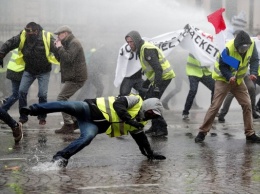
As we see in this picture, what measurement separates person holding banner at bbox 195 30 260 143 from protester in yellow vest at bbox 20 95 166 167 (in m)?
2.23

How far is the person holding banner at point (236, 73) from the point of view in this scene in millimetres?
10926

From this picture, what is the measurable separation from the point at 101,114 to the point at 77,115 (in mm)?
266

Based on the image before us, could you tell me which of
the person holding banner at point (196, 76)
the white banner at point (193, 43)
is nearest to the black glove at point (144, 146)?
the person holding banner at point (196, 76)

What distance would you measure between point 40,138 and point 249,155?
10.2 feet

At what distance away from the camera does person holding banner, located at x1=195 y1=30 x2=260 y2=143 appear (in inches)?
430

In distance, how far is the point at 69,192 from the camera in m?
7.53

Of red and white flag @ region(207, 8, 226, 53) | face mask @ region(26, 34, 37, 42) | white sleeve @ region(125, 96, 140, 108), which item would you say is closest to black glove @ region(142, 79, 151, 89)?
red and white flag @ region(207, 8, 226, 53)

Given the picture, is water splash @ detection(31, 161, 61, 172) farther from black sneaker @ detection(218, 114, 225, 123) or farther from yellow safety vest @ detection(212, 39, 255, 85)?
black sneaker @ detection(218, 114, 225, 123)

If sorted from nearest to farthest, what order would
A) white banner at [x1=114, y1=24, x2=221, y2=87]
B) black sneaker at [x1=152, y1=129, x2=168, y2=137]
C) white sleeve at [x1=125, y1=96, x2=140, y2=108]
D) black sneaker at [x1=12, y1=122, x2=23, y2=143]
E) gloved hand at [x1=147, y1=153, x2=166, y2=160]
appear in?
white sleeve at [x1=125, y1=96, x2=140, y2=108]
gloved hand at [x1=147, y1=153, x2=166, y2=160]
black sneaker at [x1=12, y1=122, x2=23, y2=143]
black sneaker at [x1=152, y1=129, x2=168, y2=137]
white banner at [x1=114, y1=24, x2=221, y2=87]

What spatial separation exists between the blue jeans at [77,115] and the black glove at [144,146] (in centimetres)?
58

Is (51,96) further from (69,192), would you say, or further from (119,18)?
(69,192)

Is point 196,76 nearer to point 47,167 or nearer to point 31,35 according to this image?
point 31,35

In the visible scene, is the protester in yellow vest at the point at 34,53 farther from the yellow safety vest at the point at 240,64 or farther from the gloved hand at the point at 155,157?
the gloved hand at the point at 155,157

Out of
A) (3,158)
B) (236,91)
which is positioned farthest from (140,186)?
(236,91)
